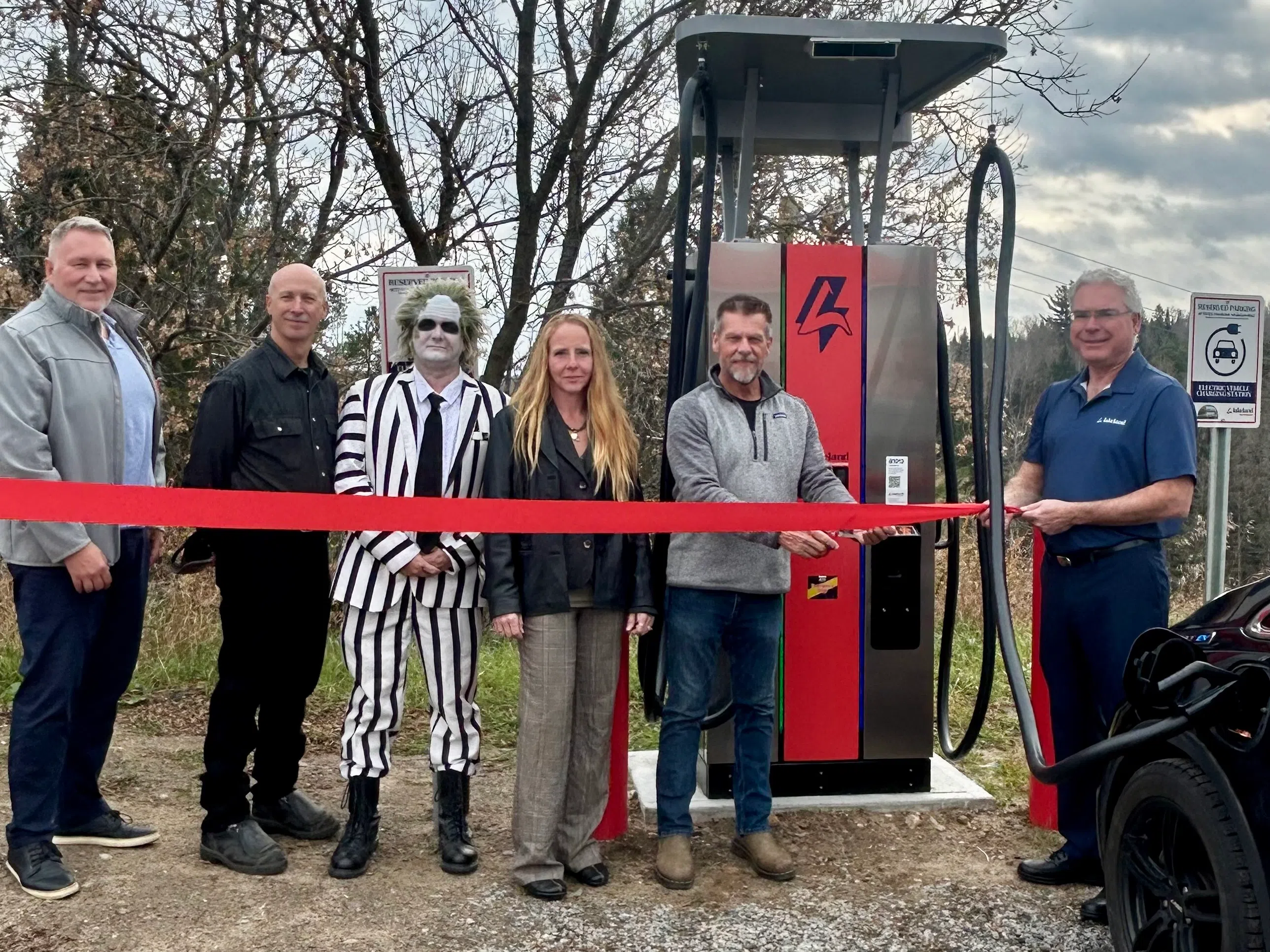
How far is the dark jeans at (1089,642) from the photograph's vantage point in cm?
387

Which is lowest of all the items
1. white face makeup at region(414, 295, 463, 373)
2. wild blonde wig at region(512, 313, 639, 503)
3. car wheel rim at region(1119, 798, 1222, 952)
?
car wheel rim at region(1119, 798, 1222, 952)

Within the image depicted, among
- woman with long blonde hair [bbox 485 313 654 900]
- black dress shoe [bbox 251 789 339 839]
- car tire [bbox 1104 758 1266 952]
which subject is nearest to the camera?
car tire [bbox 1104 758 1266 952]

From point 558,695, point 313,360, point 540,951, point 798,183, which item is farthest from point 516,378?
point 540,951

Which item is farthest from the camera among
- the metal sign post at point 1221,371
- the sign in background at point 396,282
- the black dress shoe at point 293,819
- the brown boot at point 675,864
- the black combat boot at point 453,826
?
the metal sign post at point 1221,371

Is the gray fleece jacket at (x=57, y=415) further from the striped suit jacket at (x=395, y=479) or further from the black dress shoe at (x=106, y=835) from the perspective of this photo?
the black dress shoe at (x=106, y=835)

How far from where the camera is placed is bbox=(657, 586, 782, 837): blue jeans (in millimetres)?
4074

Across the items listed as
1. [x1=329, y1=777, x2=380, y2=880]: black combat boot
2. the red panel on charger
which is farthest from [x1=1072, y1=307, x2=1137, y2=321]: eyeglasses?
[x1=329, y1=777, x2=380, y2=880]: black combat boot

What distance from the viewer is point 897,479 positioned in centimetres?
471

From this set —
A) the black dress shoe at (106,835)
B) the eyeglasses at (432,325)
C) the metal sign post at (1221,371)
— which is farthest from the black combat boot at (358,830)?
the metal sign post at (1221,371)

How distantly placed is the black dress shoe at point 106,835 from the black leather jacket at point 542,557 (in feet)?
5.37

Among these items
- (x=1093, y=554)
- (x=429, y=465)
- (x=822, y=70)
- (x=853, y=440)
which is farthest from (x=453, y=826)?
(x=822, y=70)

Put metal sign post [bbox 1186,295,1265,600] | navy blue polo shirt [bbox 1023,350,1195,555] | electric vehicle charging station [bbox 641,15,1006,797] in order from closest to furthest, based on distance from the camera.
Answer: navy blue polo shirt [bbox 1023,350,1195,555] < electric vehicle charging station [bbox 641,15,1006,797] < metal sign post [bbox 1186,295,1265,600]

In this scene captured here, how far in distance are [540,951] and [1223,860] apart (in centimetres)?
193

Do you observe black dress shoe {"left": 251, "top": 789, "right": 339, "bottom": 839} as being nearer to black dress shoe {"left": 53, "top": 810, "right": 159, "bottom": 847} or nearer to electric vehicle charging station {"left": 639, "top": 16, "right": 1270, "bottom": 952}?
black dress shoe {"left": 53, "top": 810, "right": 159, "bottom": 847}
